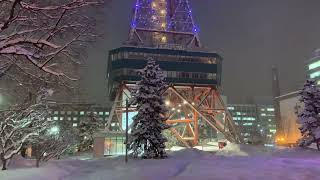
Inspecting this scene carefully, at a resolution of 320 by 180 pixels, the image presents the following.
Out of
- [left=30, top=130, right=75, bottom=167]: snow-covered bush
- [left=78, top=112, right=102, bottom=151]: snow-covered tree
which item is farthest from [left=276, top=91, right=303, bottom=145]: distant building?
[left=30, top=130, right=75, bottom=167]: snow-covered bush

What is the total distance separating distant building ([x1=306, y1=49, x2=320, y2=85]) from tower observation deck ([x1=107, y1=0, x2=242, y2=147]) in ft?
152

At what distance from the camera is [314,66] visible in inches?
4636

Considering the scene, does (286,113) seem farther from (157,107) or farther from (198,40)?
(157,107)

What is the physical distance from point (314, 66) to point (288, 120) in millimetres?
43378

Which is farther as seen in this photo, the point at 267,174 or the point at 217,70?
the point at 217,70

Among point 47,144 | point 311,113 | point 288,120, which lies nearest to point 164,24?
point 288,120

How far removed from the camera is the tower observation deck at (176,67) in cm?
7575

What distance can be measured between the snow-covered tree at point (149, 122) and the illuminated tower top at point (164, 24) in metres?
47.6

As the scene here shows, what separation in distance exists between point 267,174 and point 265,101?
454ft

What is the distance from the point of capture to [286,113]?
273 feet

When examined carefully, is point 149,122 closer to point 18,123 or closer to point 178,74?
point 18,123

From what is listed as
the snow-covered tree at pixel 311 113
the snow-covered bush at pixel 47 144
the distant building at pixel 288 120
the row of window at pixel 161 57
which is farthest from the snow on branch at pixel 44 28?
the distant building at pixel 288 120

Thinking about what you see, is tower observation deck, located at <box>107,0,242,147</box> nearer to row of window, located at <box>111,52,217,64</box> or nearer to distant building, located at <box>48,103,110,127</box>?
row of window, located at <box>111,52,217,64</box>

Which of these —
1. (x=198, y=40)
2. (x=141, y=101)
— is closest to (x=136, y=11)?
(x=198, y=40)
